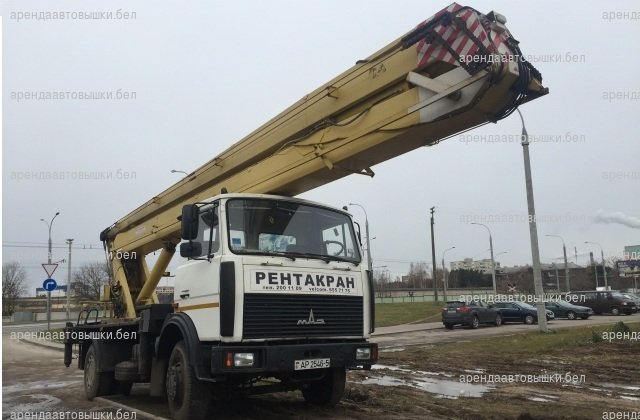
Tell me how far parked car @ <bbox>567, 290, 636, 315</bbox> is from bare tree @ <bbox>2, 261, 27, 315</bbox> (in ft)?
192

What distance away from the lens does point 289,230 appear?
7113 mm

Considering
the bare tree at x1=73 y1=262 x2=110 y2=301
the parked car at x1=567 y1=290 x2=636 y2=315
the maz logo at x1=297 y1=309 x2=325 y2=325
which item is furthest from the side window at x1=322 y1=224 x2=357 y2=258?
the bare tree at x1=73 y1=262 x2=110 y2=301

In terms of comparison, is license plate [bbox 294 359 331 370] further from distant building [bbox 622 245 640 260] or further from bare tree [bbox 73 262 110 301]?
distant building [bbox 622 245 640 260]

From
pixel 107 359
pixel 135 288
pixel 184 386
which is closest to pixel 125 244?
pixel 135 288

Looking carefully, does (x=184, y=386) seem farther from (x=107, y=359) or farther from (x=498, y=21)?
(x=498, y=21)

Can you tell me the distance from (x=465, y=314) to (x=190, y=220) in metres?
21.8

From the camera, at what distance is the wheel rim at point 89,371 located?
946 centimetres

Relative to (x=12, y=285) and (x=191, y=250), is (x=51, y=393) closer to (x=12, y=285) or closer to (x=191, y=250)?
(x=191, y=250)

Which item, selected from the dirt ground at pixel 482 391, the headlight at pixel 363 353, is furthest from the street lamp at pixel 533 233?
the headlight at pixel 363 353

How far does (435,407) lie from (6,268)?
265 ft

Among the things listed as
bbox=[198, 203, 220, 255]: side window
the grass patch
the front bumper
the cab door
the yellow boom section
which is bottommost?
the grass patch

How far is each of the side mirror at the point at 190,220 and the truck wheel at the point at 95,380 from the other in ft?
12.6

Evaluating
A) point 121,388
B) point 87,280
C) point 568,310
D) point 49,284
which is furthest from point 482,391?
point 87,280

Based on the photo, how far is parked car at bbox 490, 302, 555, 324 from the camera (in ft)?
94.7
